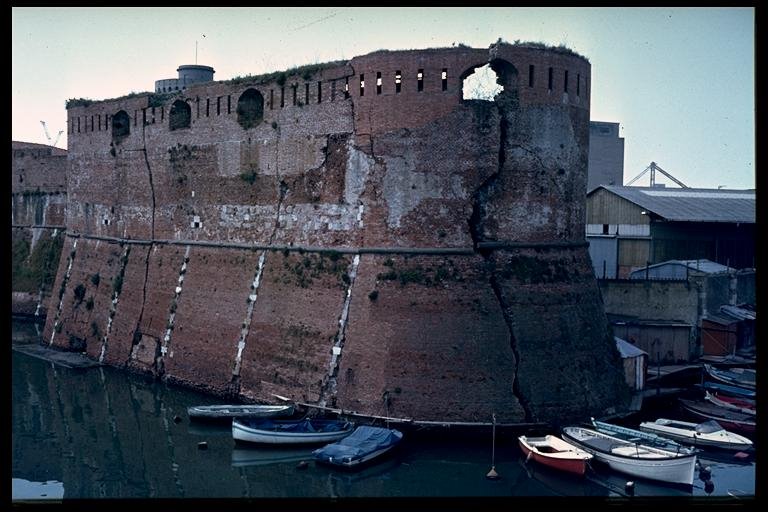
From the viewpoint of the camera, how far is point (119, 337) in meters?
25.3

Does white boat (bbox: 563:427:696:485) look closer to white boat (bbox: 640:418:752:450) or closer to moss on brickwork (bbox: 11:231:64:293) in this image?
white boat (bbox: 640:418:752:450)

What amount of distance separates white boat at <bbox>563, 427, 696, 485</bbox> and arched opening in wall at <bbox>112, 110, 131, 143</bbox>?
18689 millimetres

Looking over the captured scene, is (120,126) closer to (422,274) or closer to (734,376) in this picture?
(422,274)

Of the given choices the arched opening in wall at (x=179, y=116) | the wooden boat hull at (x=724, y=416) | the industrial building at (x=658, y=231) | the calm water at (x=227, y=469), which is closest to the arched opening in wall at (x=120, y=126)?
the arched opening in wall at (x=179, y=116)

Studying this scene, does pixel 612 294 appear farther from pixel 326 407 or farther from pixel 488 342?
pixel 326 407

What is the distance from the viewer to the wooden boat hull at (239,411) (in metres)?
18.3

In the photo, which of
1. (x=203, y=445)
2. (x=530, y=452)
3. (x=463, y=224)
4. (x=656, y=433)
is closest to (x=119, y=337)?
(x=203, y=445)

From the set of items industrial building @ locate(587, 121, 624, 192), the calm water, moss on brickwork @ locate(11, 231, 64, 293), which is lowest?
the calm water

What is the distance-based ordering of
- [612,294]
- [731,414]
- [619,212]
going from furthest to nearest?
1. [619,212]
2. [612,294]
3. [731,414]

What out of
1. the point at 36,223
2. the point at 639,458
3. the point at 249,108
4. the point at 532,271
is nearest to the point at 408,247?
the point at 532,271

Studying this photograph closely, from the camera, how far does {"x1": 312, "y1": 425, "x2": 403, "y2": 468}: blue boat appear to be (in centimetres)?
1554

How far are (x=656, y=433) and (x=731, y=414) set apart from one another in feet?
9.69

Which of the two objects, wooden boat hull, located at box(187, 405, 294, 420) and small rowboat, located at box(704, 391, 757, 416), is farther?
small rowboat, located at box(704, 391, 757, 416)

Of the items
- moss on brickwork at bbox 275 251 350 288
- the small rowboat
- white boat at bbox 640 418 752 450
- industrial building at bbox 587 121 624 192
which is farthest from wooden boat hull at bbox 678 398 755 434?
industrial building at bbox 587 121 624 192
